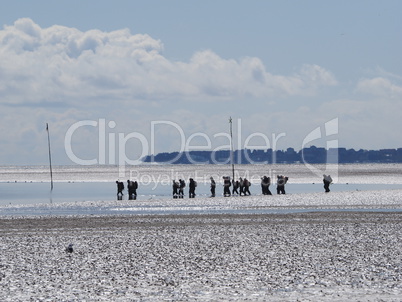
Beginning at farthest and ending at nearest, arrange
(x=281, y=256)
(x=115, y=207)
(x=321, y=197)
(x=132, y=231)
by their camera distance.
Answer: (x=321, y=197), (x=115, y=207), (x=132, y=231), (x=281, y=256)

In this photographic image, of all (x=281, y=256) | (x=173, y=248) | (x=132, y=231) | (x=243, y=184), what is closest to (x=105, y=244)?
(x=173, y=248)

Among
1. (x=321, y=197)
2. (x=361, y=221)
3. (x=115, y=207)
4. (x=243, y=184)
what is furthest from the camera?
(x=243, y=184)

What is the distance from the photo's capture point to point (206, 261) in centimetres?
1866

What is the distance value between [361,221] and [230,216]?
627cm

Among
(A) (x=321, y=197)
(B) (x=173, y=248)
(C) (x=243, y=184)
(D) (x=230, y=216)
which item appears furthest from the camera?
(C) (x=243, y=184)

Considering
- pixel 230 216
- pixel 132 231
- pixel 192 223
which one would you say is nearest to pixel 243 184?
pixel 230 216

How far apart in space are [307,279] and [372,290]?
1699mm

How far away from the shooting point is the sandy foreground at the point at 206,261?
1444 cm

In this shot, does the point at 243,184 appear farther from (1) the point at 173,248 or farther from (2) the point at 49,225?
(1) the point at 173,248

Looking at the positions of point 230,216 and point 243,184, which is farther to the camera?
point 243,184

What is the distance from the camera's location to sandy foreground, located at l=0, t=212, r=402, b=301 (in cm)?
1444

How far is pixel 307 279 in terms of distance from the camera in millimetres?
15672

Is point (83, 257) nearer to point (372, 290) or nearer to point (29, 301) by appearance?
point (29, 301)

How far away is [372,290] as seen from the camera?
563 inches
